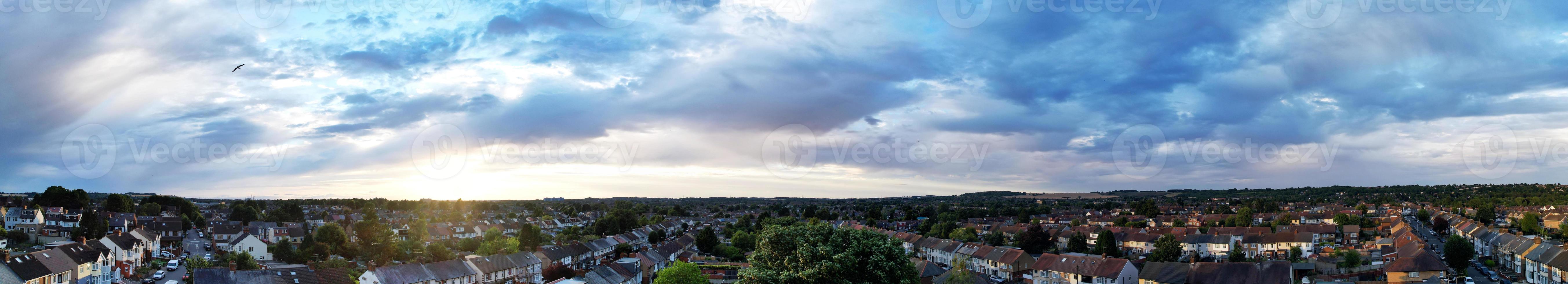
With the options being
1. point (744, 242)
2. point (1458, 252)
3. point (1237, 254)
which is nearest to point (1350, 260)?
point (1458, 252)

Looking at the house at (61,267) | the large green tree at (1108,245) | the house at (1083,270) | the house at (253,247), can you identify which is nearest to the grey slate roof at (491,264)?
the house at (61,267)

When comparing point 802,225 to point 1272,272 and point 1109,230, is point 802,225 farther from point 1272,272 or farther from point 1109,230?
point 1109,230

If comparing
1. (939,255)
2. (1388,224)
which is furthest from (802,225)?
(1388,224)

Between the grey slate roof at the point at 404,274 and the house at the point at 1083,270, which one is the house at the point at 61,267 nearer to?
the grey slate roof at the point at 404,274

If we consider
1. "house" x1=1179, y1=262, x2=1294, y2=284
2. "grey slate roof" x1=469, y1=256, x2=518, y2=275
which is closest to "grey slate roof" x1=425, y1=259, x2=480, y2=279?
"grey slate roof" x1=469, y1=256, x2=518, y2=275

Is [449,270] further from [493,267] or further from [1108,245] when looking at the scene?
[1108,245]

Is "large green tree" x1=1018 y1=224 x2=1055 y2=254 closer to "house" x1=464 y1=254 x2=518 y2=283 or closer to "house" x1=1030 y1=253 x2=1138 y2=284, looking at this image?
"house" x1=1030 y1=253 x2=1138 y2=284
